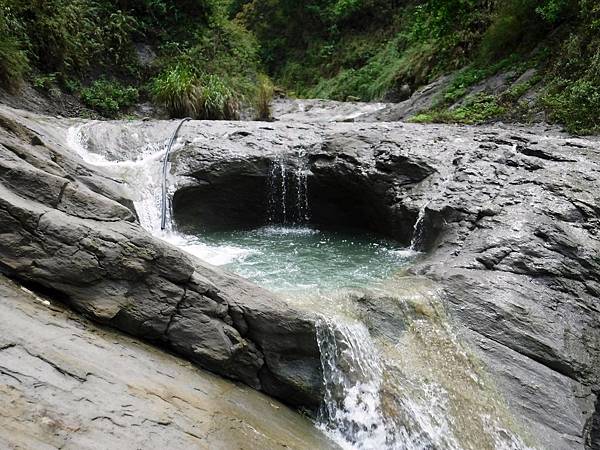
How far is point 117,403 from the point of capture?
3.08 metres

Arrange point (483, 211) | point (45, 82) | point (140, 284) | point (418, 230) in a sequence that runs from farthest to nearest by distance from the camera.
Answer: point (45, 82), point (418, 230), point (483, 211), point (140, 284)

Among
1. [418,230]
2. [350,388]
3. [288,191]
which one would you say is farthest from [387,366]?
[288,191]

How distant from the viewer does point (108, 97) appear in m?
13.0

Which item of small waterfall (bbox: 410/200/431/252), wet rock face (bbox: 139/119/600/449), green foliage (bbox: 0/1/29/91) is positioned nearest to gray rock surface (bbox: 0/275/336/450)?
wet rock face (bbox: 139/119/600/449)

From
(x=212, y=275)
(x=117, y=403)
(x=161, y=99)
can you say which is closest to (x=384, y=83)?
(x=161, y=99)

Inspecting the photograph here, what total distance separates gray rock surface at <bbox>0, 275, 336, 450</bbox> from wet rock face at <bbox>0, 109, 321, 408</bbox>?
18cm

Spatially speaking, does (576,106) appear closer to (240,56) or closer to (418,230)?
(418,230)

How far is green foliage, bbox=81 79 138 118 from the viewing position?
12.6 metres

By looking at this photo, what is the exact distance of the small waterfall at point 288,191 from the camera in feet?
30.8

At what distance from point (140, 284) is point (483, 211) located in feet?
16.9

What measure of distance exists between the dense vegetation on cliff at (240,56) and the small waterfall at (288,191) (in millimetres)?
4241

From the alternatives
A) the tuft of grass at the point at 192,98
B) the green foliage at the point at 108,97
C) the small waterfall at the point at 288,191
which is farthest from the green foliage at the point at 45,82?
the small waterfall at the point at 288,191

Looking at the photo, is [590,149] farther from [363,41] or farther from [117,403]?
[363,41]

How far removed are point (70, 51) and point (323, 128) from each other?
7.81 meters
